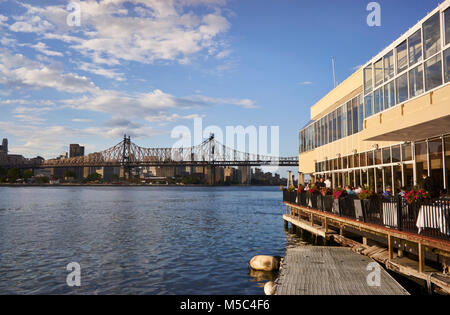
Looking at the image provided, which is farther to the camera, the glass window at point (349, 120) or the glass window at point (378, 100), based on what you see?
the glass window at point (349, 120)

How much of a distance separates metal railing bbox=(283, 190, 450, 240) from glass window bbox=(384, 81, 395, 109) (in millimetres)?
4430

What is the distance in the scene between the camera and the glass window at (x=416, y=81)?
14.3 meters

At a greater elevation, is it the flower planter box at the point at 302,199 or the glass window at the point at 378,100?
the glass window at the point at 378,100

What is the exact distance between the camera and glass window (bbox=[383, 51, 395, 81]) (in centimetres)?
1656

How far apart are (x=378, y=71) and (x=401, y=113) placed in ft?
10.9

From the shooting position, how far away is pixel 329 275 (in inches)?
470

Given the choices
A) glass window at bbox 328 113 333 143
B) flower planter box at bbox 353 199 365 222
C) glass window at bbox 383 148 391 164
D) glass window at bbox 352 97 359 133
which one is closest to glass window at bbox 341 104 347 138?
glass window at bbox 352 97 359 133

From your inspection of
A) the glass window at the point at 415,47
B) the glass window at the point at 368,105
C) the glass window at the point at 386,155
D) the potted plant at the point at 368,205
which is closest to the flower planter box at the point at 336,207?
the potted plant at the point at 368,205

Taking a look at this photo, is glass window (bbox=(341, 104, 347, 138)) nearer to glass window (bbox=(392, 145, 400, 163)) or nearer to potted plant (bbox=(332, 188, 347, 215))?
glass window (bbox=(392, 145, 400, 163))

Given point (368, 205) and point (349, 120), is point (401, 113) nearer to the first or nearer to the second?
point (368, 205)

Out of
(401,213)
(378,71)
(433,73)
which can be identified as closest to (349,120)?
(378,71)

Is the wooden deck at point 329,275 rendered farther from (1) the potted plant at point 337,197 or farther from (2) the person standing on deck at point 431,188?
(1) the potted plant at point 337,197

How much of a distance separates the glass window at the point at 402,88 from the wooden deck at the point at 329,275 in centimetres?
665
